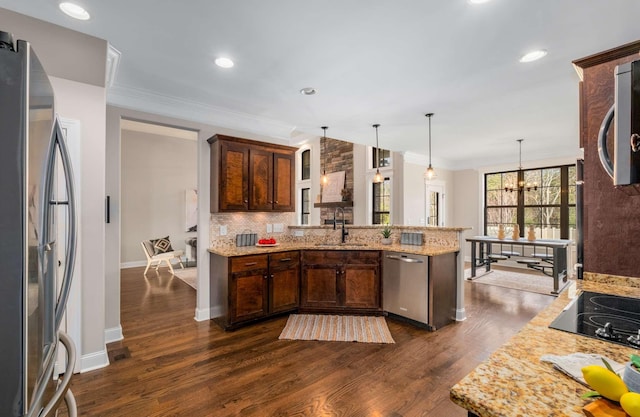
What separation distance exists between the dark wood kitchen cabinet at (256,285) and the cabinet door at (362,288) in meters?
0.67

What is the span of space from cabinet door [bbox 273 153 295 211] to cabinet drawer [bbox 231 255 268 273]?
2.84 feet

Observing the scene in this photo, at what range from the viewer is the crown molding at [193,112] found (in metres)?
3.34

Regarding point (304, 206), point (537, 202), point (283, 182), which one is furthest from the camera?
point (304, 206)

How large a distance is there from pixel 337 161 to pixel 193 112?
5080mm

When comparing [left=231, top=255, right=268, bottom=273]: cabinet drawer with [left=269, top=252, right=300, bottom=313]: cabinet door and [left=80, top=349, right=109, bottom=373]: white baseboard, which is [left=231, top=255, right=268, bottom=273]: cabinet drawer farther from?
[left=80, top=349, right=109, bottom=373]: white baseboard

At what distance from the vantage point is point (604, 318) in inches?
45.4

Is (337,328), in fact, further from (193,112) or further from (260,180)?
(193,112)

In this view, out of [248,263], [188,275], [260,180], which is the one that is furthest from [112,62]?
[188,275]

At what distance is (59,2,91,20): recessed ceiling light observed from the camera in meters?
2.03

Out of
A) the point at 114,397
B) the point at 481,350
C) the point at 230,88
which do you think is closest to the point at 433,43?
the point at 230,88

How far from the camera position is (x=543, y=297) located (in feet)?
15.6

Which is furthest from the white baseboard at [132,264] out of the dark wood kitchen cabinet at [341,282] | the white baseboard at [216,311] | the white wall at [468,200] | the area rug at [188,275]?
the white wall at [468,200]

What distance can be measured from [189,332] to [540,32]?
441 centimetres

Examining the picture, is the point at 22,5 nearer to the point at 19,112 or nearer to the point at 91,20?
the point at 91,20
